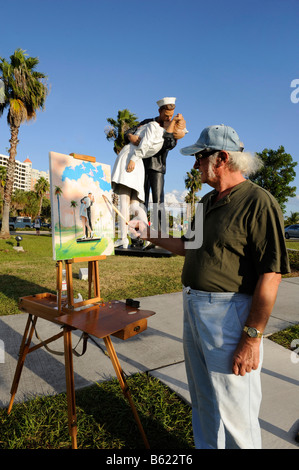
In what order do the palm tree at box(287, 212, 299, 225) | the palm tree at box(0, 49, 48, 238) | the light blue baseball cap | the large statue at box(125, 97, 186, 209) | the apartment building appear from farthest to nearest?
the apartment building, the palm tree at box(287, 212, 299, 225), the palm tree at box(0, 49, 48, 238), the large statue at box(125, 97, 186, 209), the light blue baseball cap

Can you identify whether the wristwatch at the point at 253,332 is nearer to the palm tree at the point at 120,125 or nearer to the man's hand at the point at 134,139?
the man's hand at the point at 134,139

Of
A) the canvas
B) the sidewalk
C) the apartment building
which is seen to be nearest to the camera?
the sidewalk

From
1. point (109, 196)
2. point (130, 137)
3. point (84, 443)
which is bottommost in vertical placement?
point (84, 443)


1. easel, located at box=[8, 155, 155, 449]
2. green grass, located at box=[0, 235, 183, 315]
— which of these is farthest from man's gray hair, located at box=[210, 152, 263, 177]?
green grass, located at box=[0, 235, 183, 315]

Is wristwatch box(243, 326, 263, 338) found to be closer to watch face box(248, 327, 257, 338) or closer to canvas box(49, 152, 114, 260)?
watch face box(248, 327, 257, 338)

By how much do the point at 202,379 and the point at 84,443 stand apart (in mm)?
1012

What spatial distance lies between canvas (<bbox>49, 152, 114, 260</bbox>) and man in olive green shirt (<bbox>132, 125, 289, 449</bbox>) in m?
1.46

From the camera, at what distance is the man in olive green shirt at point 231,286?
135 centimetres

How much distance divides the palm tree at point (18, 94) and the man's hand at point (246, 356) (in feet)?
57.9

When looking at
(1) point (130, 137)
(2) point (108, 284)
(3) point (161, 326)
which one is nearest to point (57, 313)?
(3) point (161, 326)

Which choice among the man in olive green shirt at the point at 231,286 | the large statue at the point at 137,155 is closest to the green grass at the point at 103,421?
the man in olive green shirt at the point at 231,286

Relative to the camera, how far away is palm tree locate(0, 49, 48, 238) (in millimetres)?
15961

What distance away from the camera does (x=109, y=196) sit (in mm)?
3135

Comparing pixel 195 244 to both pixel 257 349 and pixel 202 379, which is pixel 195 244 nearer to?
pixel 257 349
